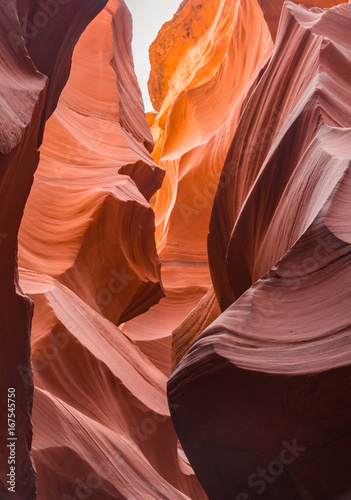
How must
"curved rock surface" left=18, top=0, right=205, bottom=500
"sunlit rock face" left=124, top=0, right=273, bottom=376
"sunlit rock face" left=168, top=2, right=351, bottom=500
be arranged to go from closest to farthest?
"sunlit rock face" left=168, top=2, right=351, bottom=500
"curved rock surface" left=18, top=0, right=205, bottom=500
"sunlit rock face" left=124, top=0, right=273, bottom=376

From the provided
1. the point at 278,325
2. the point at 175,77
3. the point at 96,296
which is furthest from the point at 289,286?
the point at 175,77

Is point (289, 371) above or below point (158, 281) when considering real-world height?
above

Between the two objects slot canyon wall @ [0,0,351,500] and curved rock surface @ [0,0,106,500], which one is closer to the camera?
slot canyon wall @ [0,0,351,500]

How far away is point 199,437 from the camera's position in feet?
6.63

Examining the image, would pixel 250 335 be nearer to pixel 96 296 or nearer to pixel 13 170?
pixel 13 170

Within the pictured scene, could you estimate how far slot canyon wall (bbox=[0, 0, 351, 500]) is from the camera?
1876 mm

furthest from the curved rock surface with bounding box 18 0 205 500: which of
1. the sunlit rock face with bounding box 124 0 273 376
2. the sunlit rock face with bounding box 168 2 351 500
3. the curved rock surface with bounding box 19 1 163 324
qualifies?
the sunlit rock face with bounding box 124 0 273 376

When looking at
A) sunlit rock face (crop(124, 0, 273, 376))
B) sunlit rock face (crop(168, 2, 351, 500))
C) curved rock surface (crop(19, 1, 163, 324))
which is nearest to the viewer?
sunlit rock face (crop(168, 2, 351, 500))

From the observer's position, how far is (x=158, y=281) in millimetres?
5590

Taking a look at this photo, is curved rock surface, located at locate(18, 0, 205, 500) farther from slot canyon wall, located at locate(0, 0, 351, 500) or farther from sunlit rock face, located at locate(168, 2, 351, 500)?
sunlit rock face, located at locate(168, 2, 351, 500)

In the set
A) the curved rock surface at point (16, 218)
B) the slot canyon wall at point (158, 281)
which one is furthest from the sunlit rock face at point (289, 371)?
the curved rock surface at point (16, 218)

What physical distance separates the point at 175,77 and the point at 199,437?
952 cm

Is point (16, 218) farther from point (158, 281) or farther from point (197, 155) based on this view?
point (197, 155)

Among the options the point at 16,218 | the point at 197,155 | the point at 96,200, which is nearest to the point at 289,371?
the point at 16,218
